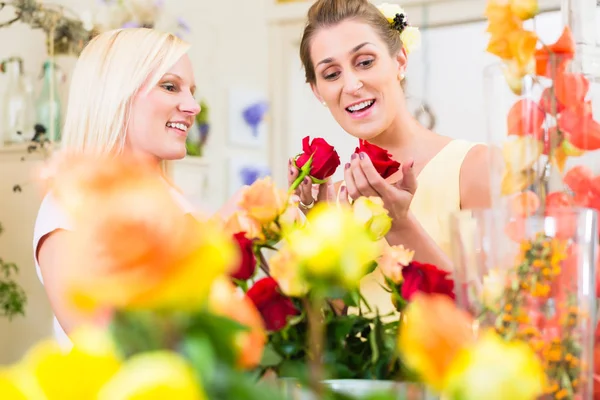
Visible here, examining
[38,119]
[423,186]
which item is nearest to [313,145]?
[423,186]

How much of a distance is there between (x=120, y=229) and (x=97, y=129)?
144 cm

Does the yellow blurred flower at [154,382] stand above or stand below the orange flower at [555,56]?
below

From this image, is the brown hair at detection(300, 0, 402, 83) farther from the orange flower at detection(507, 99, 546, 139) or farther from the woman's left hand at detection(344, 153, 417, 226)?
the orange flower at detection(507, 99, 546, 139)

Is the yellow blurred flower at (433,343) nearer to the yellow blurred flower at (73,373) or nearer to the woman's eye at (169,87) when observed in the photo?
the yellow blurred flower at (73,373)

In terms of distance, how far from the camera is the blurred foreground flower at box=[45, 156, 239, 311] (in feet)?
0.83

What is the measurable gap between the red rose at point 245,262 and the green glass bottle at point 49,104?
257 cm

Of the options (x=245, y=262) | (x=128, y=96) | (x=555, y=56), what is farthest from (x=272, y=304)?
(x=128, y=96)

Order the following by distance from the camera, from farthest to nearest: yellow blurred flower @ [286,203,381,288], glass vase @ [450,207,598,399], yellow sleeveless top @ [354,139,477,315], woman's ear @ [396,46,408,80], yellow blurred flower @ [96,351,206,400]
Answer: woman's ear @ [396,46,408,80], yellow sleeveless top @ [354,139,477,315], glass vase @ [450,207,598,399], yellow blurred flower @ [286,203,381,288], yellow blurred flower @ [96,351,206,400]

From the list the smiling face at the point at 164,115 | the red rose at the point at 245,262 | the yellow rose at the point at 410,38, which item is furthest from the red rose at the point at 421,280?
the smiling face at the point at 164,115

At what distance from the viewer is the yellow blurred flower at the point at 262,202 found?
57 cm

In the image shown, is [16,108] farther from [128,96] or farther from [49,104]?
[128,96]

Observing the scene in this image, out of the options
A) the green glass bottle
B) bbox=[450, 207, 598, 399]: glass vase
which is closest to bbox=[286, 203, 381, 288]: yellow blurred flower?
bbox=[450, 207, 598, 399]: glass vase

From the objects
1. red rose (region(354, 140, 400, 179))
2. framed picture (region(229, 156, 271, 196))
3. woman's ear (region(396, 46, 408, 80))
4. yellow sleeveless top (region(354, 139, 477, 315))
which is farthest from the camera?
framed picture (region(229, 156, 271, 196))

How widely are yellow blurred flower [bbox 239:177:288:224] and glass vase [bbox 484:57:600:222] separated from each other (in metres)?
0.15
